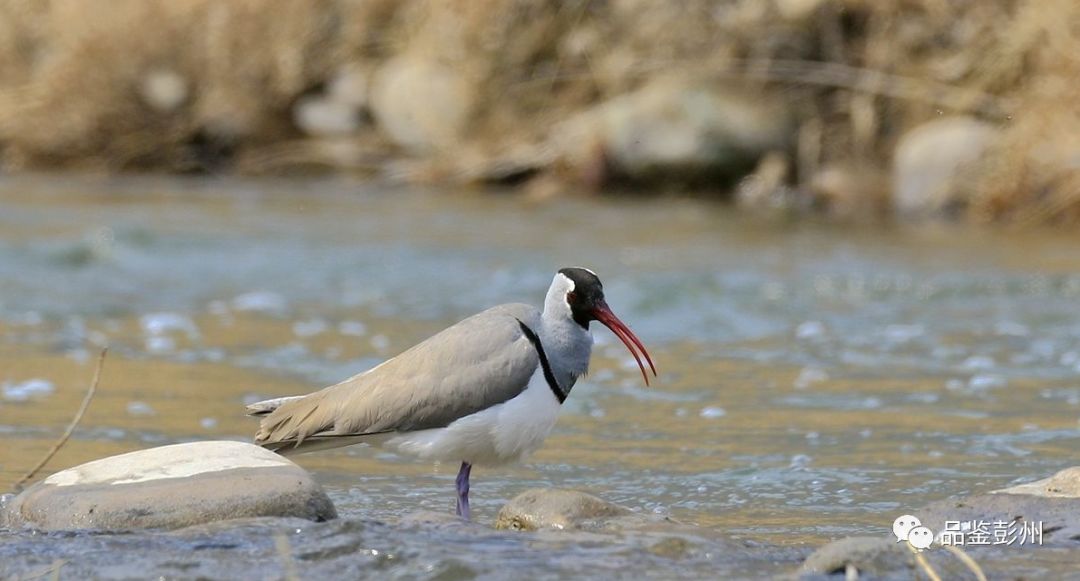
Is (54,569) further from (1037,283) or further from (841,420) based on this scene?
(1037,283)

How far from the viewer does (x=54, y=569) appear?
4262mm

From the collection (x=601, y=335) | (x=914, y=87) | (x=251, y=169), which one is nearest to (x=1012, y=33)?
(x=914, y=87)

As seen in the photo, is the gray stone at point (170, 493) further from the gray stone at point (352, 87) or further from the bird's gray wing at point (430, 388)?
the gray stone at point (352, 87)

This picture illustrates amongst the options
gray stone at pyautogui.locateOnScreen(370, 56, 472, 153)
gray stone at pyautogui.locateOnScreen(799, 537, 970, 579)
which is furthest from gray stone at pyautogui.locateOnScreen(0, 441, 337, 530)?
gray stone at pyautogui.locateOnScreen(370, 56, 472, 153)

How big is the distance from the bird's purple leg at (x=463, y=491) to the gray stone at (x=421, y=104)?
12.0 meters

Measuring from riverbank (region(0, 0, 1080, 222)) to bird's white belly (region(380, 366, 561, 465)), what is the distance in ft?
29.5

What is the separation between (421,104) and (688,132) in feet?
10.3

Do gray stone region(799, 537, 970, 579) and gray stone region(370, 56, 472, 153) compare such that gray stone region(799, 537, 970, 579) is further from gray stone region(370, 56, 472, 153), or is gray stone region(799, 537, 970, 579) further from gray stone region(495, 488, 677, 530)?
gray stone region(370, 56, 472, 153)

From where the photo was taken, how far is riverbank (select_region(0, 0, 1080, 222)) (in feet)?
47.2

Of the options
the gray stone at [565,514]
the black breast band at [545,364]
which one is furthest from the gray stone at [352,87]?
the gray stone at [565,514]

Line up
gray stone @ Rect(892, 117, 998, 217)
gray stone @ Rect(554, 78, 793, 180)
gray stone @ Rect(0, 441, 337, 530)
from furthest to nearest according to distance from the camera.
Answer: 1. gray stone @ Rect(554, 78, 793, 180)
2. gray stone @ Rect(892, 117, 998, 217)
3. gray stone @ Rect(0, 441, 337, 530)

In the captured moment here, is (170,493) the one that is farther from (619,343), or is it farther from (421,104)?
(421,104)

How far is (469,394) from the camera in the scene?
16.7ft

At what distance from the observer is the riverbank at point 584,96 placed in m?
14.4
